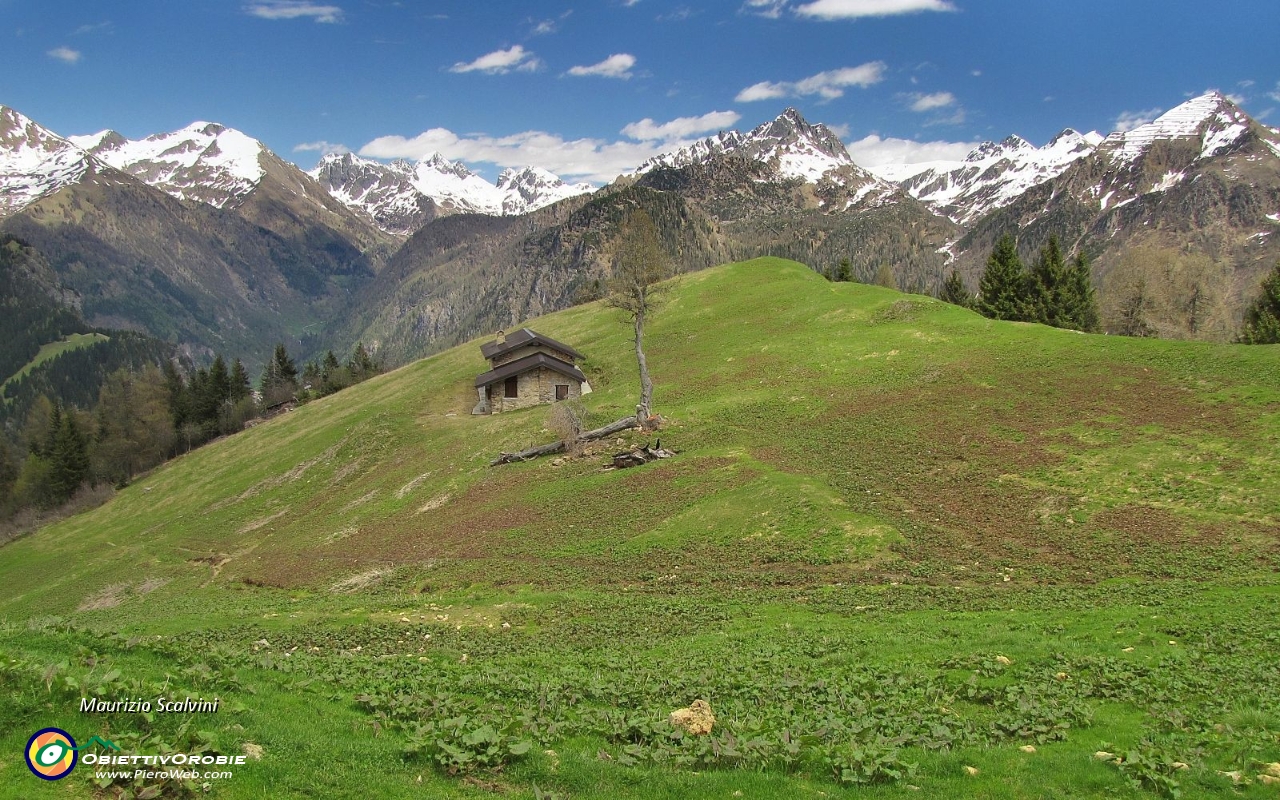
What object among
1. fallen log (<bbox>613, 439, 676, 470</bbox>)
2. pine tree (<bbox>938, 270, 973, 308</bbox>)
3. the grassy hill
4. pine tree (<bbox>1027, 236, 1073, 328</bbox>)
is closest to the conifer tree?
the grassy hill

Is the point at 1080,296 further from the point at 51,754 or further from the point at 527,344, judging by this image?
the point at 51,754

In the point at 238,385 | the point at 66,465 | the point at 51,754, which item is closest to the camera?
the point at 51,754

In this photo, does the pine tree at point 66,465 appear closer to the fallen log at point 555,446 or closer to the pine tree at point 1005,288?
the fallen log at point 555,446

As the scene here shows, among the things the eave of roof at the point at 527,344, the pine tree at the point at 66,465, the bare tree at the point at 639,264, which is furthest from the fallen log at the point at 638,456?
the pine tree at the point at 66,465

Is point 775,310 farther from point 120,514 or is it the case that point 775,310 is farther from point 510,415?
point 120,514

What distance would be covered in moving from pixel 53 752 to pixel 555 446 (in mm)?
39554

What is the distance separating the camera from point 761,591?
26.1m

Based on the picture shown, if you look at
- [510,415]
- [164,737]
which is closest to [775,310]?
[510,415]

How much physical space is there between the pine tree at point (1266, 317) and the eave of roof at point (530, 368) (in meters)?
61.5

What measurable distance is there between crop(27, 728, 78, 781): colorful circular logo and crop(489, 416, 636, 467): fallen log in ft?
128

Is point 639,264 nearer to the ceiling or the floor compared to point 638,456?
nearer to the ceiling

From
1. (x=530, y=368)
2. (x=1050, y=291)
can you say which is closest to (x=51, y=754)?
(x=530, y=368)

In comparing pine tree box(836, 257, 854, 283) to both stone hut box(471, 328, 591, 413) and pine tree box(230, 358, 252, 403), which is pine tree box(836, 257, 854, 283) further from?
pine tree box(230, 358, 252, 403)

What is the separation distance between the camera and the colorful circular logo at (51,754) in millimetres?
9336
